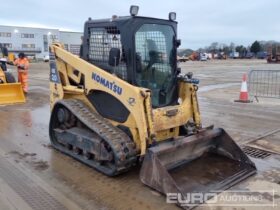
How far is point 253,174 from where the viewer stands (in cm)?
477

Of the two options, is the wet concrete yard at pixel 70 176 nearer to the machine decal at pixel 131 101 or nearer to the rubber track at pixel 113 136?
the rubber track at pixel 113 136

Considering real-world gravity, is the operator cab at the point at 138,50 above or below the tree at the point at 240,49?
below

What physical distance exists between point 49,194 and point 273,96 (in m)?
10.0

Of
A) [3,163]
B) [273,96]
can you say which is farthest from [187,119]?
[273,96]

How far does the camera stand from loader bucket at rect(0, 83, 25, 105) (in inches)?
403

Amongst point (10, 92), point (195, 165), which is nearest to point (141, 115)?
point (195, 165)

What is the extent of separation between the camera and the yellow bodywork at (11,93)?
10.2 meters

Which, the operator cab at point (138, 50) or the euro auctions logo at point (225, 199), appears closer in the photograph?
the euro auctions logo at point (225, 199)

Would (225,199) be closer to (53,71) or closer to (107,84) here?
(107,84)

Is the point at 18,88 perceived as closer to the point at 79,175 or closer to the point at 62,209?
the point at 79,175

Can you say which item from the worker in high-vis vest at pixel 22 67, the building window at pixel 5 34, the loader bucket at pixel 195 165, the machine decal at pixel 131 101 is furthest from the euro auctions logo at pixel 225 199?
the building window at pixel 5 34

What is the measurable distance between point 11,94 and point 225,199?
323 inches

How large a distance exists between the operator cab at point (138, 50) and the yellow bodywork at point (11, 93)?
5.55m

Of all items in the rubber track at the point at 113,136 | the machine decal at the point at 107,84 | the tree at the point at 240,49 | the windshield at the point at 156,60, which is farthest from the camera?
the tree at the point at 240,49
